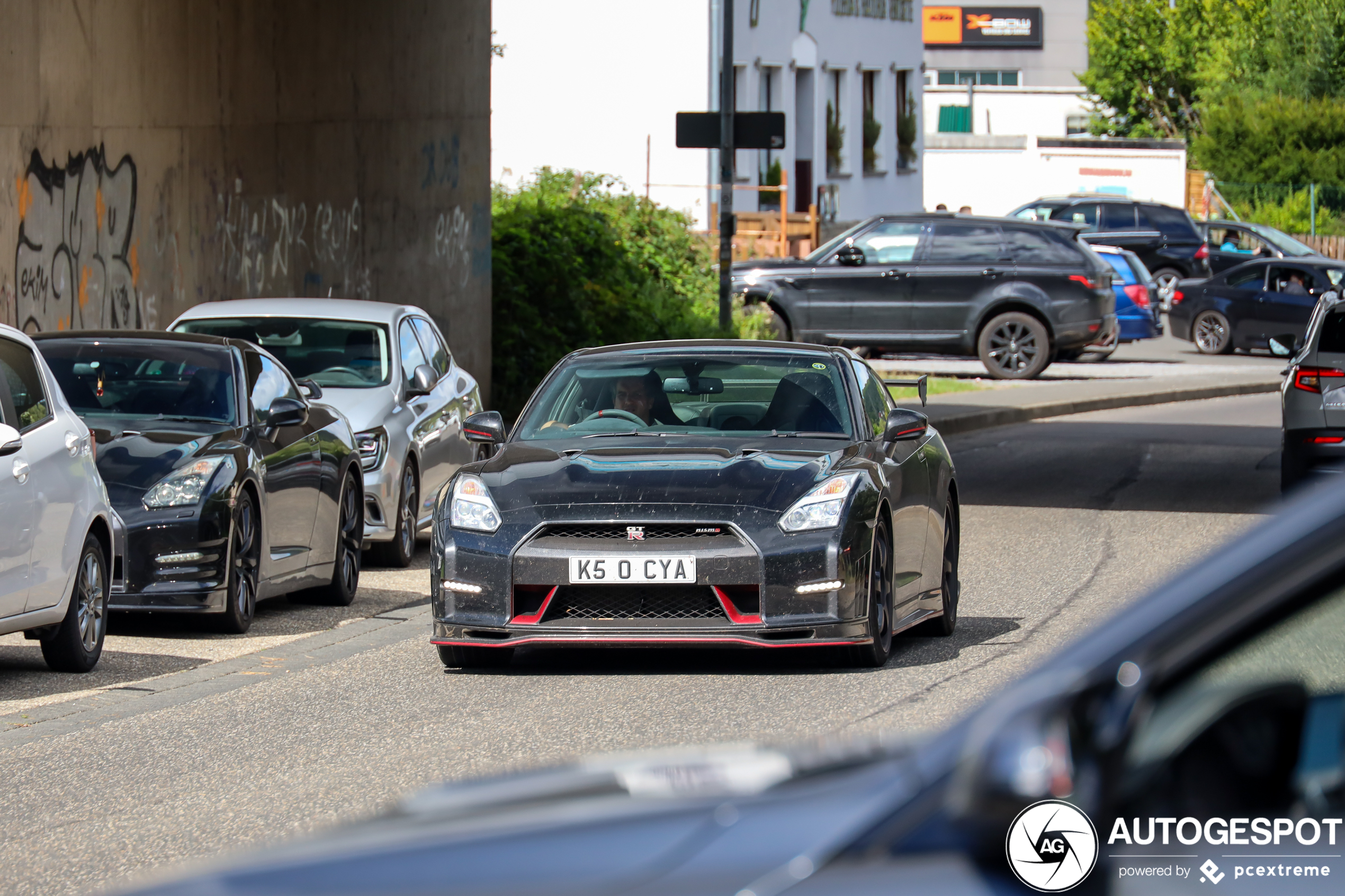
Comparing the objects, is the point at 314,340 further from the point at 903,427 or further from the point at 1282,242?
the point at 1282,242

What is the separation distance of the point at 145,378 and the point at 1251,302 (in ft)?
92.9

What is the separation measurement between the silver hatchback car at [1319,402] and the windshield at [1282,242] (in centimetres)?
3231

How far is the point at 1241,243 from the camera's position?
47.4 m

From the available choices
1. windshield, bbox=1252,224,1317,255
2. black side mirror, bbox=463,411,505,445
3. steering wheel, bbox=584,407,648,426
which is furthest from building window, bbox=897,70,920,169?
black side mirror, bbox=463,411,505,445

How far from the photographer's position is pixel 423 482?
14031 millimetres

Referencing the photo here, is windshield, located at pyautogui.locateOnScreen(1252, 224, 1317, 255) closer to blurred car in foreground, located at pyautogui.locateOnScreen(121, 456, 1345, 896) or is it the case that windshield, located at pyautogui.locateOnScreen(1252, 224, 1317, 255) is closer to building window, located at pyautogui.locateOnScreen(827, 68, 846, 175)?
building window, located at pyautogui.locateOnScreen(827, 68, 846, 175)

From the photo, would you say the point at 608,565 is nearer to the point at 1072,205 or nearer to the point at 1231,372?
the point at 1231,372

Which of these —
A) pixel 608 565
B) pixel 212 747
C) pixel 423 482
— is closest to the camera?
pixel 212 747

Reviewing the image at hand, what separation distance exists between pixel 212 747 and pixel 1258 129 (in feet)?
206

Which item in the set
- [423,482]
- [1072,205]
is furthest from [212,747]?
[1072,205]

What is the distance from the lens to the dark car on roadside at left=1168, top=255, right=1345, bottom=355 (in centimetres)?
3556

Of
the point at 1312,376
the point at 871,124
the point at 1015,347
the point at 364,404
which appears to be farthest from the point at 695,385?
the point at 871,124

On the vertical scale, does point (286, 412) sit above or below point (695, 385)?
below

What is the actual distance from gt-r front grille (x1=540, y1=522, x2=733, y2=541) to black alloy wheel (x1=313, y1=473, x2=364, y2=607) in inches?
144
